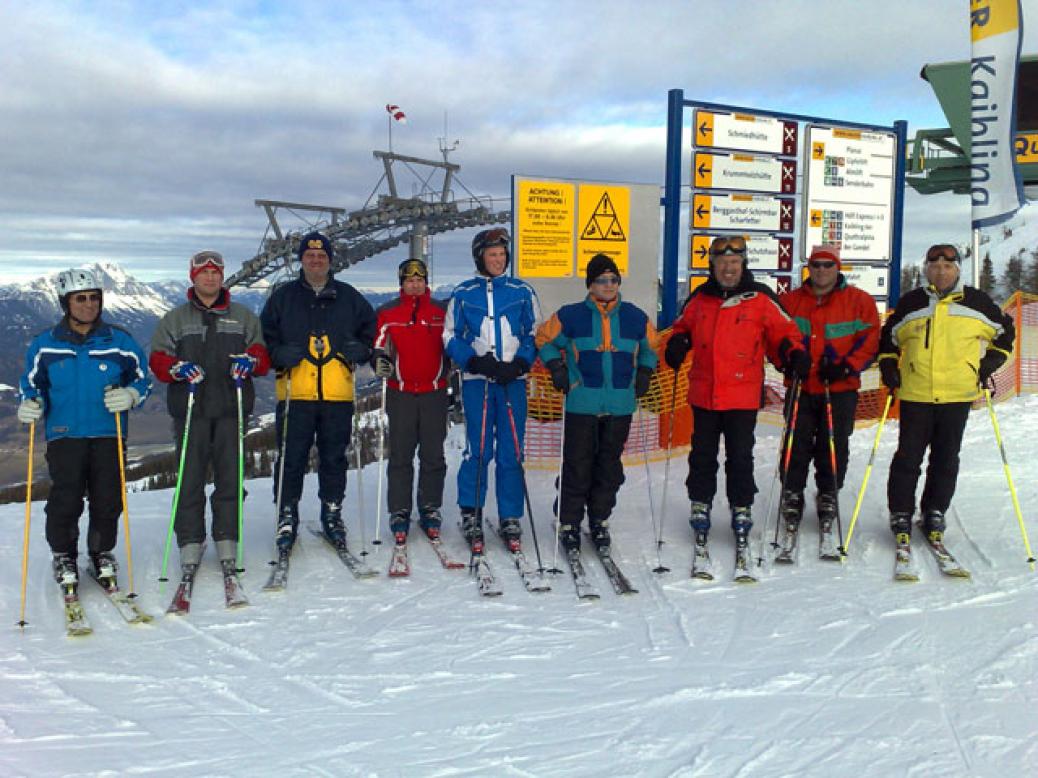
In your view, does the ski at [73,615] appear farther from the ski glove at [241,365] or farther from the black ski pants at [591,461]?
the black ski pants at [591,461]

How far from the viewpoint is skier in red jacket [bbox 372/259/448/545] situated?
5098 mm

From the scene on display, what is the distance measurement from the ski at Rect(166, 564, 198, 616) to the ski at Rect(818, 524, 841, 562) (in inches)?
155

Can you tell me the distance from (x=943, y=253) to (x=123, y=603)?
5.19 m

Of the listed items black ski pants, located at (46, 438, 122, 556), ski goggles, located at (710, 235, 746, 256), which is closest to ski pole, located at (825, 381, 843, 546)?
ski goggles, located at (710, 235, 746, 256)

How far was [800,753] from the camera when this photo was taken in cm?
282

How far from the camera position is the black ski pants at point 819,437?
523 cm

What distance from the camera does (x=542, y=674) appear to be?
3506 mm

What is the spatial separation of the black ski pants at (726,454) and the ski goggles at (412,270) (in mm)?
2022

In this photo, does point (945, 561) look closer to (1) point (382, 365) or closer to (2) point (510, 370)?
(2) point (510, 370)

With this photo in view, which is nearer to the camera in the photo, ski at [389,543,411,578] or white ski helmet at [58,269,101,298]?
white ski helmet at [58,269,101,298]

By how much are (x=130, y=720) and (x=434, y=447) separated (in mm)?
2539

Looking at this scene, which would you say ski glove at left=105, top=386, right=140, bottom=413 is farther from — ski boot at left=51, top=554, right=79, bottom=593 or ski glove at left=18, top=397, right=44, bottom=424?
ski boot at left=51, top=554, right=79, bottom=593

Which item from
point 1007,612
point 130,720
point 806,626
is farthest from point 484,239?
point 1007,612

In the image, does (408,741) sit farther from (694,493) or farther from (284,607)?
(694,493)
